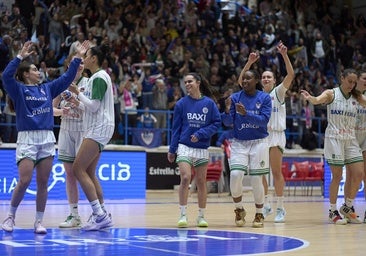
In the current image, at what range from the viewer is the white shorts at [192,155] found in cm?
899

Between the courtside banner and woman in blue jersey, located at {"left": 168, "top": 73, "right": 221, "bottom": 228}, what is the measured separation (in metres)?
6.00

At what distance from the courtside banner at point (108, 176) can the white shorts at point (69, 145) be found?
599cm

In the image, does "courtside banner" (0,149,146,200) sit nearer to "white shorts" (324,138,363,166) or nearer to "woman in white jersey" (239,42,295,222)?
"woman in white jersey" (239,42,295,222)

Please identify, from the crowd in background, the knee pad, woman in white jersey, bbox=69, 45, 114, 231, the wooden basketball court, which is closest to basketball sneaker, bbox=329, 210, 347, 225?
the wooden basketball court

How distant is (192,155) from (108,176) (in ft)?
22.1

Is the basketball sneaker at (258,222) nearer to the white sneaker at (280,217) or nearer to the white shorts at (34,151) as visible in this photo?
the white sneaker at (280,217)

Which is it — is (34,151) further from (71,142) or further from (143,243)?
(143,243)

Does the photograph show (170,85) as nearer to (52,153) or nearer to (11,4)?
(11,4)

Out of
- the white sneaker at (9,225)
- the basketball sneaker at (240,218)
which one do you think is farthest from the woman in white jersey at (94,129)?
the basketball sneaker at (240,218)

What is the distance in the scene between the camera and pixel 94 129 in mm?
8250

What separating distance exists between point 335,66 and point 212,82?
6.80 m

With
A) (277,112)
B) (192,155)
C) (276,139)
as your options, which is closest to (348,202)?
(276,139)

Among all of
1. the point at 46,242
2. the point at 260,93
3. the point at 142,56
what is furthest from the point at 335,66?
the point at 46,242

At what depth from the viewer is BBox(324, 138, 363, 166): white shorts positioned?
9.84m
